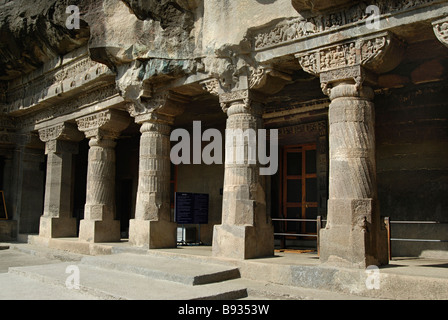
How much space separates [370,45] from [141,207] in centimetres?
513

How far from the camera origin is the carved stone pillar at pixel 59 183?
445 inches

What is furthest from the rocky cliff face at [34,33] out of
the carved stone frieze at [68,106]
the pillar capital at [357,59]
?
the pillar capital at [357,59]

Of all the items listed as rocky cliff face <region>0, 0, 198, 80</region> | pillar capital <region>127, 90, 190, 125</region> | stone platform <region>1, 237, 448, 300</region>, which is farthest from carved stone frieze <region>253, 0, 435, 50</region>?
stone platform <region>1, 237, 448, 300</region>

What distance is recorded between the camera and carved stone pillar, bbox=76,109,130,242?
9781mm

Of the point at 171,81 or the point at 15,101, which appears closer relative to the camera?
the point at 171,81

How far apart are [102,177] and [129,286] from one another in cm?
505

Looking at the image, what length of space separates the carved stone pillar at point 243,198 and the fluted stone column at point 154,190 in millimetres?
1932

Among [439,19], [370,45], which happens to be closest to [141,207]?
[370,45]

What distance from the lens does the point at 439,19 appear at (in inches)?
197

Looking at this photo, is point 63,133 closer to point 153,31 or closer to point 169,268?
point 153,31

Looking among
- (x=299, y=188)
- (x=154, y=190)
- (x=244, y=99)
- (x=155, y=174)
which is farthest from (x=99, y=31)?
(x=299, y=188)

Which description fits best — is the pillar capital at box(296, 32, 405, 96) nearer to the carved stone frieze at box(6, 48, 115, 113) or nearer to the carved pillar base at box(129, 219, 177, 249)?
the carved pillar base at box(129, 219, 177, 249)

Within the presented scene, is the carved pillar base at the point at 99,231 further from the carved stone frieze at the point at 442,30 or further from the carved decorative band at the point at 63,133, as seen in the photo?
the carved stone frieze at the point at 442,30
